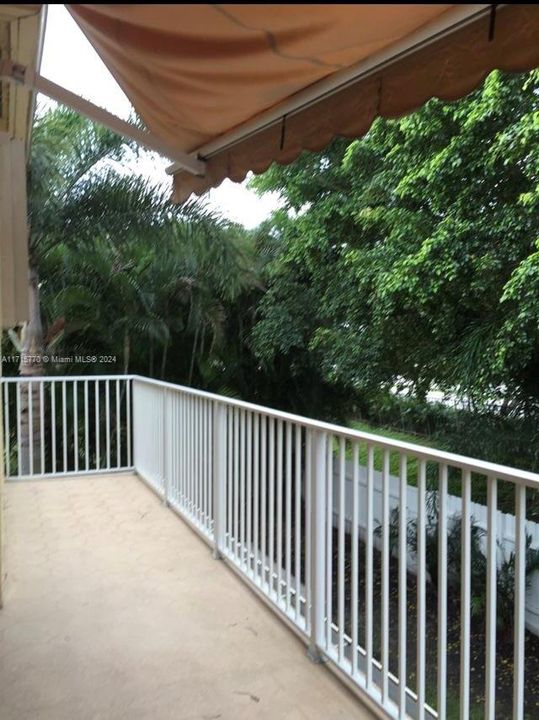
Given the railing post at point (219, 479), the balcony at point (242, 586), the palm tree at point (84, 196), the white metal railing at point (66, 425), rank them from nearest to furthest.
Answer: the balcony at point (242, 586) → the railing post at point (219, 479) → the white metal railing at point (66, 425) → the palm tree at point (84, 196)

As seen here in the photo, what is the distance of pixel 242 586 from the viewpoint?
298 cm

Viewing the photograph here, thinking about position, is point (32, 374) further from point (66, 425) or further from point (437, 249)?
point (437, 249)

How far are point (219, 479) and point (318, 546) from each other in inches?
→ 46.4

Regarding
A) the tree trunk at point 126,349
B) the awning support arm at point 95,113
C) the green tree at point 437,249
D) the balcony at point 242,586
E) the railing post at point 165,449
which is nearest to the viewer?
the balcony at point 242,586

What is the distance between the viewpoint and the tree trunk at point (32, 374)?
6.10 metres

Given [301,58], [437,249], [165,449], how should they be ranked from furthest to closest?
[437,249]
[165,449]
[301,58]

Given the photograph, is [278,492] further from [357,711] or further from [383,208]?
[383,208]

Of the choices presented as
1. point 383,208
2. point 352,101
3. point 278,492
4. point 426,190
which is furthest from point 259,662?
point 383,208

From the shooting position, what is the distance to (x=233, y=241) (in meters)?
6.88

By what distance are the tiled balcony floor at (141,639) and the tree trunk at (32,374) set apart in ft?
8.13

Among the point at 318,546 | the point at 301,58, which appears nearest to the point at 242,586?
the point at 318,546

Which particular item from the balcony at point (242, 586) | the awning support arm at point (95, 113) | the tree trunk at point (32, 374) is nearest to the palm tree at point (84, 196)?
the tree trunk at point (32, 374)

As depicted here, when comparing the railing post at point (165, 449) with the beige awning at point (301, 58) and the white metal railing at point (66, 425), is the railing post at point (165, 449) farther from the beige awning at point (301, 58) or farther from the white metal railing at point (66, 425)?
the beige awning at point (301, 58)

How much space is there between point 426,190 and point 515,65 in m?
4.34
